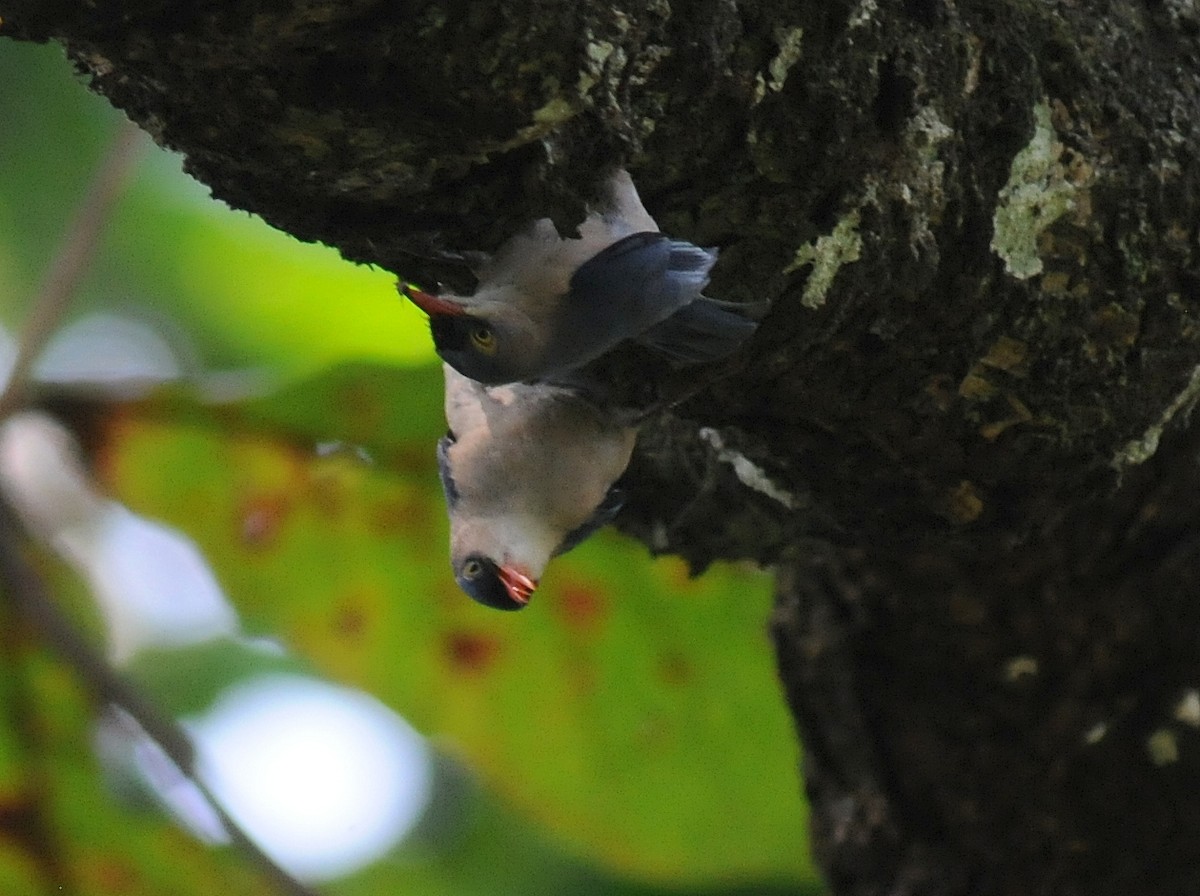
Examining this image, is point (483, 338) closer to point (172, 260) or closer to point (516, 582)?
point (516, 582)

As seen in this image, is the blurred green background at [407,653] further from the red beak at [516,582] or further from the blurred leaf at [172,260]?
the red beak at [516,582]

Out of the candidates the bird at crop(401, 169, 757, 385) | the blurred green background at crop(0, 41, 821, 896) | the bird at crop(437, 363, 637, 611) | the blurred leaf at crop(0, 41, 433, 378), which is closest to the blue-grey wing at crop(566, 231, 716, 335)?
the bird at crop(401, 169, 757, 385)

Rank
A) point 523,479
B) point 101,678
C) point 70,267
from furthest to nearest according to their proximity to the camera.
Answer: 1. point 70,267
2. point 101,678
3. point 523,479

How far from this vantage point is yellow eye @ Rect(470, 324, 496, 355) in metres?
1.20

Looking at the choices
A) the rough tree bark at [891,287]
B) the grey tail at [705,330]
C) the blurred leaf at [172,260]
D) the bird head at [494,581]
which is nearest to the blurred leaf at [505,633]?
the rough tree bark at [891,287]

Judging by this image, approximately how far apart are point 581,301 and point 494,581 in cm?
30

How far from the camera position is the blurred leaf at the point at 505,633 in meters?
2.26

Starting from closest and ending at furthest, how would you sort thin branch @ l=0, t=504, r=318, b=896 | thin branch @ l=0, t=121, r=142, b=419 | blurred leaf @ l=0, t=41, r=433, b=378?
thin branch @ l=0, t=504, r=318, b=896, thin branch @ l=0, t=121, r=142, b=419, blurred leaf @ l=0, t=41, r=433, b=378

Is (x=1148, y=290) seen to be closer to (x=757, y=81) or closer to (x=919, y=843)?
(x=757, y=81)

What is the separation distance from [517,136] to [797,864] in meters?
1.70

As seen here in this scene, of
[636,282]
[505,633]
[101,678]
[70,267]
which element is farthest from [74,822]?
[636,282]

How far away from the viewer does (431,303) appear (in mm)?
1168

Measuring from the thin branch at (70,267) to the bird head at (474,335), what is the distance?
104 cm

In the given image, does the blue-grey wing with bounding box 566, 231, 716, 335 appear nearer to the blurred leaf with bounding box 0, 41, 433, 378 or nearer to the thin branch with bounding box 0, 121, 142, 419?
the thin branch with bounding box 0, 121, 142, 419
